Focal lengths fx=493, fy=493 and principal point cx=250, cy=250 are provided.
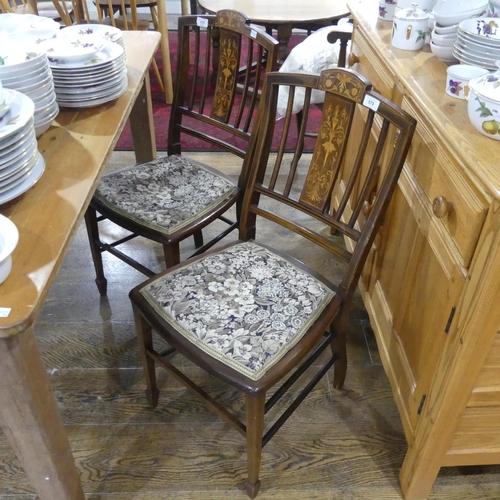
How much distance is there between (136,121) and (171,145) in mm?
217

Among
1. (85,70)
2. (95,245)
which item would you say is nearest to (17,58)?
(85,70)

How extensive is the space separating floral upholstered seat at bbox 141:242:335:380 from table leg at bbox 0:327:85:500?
32cm

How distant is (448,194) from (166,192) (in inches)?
34.2

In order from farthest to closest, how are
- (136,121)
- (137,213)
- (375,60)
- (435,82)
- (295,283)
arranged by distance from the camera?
(136,121) → (137,213) → (375,60) → (295,283) → (435,82)

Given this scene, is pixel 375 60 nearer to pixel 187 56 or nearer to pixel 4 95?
pixel 187 56

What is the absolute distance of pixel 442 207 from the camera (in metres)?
0.88

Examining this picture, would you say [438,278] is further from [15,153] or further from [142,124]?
[142,124]

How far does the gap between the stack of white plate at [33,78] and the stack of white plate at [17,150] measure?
0.08 metres

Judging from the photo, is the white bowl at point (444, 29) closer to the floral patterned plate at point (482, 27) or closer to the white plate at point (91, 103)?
the floral patterned plate at point (482, 27)

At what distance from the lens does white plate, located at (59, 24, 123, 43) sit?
131 cm

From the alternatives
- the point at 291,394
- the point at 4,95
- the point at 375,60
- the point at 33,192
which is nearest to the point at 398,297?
the point at 291,394

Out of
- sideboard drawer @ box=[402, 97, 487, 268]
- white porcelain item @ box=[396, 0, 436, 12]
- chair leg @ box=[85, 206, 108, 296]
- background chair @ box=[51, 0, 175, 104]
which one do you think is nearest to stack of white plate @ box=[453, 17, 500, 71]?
sideboard drawer @ box=[402, 97, 487, 268]

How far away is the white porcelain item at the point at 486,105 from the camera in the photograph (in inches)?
31.9

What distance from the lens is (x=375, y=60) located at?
4.32ft
